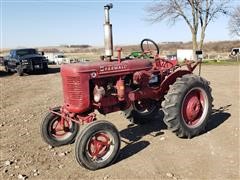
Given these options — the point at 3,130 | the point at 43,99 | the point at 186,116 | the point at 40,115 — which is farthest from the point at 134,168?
the point at 43,99

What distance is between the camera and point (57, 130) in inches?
246

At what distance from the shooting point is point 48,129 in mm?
6129

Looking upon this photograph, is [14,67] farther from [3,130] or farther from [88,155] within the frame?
[88,155]

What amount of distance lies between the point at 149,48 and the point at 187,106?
4.76ft

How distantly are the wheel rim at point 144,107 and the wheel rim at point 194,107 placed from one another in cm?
109

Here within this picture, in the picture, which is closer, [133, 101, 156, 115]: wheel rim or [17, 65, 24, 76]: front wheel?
[133, 101, 156, 115]: wheel rim

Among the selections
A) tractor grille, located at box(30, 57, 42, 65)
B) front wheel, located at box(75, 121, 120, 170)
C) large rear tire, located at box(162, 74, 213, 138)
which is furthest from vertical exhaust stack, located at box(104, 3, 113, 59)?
tractor grille, located at box(30, 57, 42, 65)

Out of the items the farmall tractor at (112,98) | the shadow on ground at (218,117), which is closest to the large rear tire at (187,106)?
the farmall tractor at (112,98)

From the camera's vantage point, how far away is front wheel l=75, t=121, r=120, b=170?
495cm

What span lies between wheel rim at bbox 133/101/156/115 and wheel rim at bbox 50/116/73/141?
5.17 ft

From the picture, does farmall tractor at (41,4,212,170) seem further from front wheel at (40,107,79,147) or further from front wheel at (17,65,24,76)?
front wheel at (17,65,24,76)

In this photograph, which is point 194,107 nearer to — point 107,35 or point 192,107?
point 192,107

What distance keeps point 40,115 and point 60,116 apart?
2588 mm

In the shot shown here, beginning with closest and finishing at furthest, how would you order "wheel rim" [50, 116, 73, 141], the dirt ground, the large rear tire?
the dirt ground, the large rear tire, "wheel rim" [50, 116, 73, 141]
